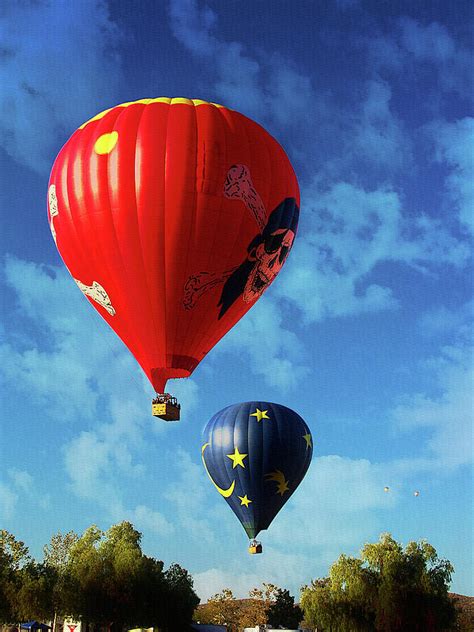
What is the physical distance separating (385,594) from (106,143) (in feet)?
115

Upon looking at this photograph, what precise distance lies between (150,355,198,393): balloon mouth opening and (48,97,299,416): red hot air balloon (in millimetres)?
35

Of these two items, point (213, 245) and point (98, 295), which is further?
point (98, 295)

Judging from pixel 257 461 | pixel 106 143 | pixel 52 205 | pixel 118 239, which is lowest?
pixel 257 461

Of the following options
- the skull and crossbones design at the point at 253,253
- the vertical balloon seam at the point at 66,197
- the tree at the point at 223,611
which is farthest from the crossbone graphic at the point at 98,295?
the tree at the point at 223,611

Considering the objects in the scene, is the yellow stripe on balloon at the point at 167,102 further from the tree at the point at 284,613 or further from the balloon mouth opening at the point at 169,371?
the tree at the point at 284,613

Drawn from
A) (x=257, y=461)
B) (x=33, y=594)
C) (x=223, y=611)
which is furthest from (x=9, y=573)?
(x=223, y=611)

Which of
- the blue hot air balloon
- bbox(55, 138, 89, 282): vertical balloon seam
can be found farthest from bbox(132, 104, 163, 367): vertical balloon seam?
the blue hot air balloon

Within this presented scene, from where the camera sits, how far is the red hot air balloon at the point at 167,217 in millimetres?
22250

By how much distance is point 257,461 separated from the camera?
1540 inches

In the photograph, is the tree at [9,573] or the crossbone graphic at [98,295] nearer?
the crossbone graphic at [98,295]

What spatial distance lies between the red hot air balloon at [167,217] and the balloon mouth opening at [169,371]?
0.11 feet

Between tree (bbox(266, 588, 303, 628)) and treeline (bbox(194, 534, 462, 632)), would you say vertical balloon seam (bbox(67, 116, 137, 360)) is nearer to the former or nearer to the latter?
treeline (bbox(194, 534, 462, 632))

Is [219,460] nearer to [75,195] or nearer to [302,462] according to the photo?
[302,462]

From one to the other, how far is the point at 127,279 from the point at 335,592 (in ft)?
106
